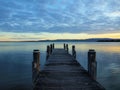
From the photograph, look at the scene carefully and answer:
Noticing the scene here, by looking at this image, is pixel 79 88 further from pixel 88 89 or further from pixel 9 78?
pixel 9 78

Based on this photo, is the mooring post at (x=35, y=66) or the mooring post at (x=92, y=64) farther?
the mooring post at (x=35, y=66)

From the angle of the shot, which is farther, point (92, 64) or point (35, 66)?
point (35, 66)

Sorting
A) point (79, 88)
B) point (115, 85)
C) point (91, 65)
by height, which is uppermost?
point (91, 65)

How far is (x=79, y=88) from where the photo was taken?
709 centimetres

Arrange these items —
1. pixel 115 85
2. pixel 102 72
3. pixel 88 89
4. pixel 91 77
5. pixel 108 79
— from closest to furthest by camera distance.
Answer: pixel 88 89 < pixel 91 77 < pixel 115 85 < pixel 108 79 < pixel 102 72

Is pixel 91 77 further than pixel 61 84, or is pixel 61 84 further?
pixel 91 77

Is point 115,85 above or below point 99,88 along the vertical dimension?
below

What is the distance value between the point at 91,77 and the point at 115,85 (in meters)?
11.1

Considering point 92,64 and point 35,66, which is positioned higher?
point 92,64

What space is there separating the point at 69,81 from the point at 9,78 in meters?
15.2

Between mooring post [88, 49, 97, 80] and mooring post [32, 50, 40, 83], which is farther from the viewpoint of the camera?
mooring post [32, 50, 40, 83]

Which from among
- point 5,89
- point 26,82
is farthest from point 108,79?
point 5,89

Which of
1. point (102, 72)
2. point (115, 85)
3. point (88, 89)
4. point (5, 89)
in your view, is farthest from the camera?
point (102, 72)

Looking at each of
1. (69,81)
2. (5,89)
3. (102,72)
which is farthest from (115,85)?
(69,81)
